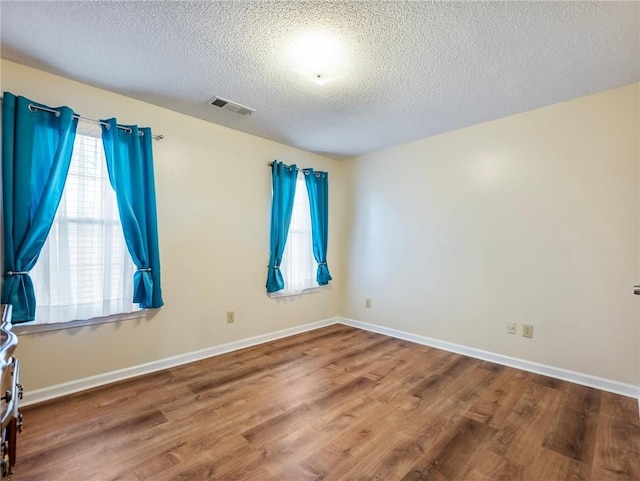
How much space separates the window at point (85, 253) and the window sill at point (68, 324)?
44 mm

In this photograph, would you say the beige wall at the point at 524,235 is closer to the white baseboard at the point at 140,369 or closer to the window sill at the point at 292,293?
the window sill at the point at 292,293

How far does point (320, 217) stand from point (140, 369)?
2581 millimetres

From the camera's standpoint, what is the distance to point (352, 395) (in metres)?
2.34

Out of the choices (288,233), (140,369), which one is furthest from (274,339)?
(140,369)

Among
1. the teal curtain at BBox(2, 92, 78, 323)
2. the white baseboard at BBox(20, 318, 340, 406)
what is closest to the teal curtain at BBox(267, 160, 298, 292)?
the white baseboard at BBox(20, 318, 340, 406)

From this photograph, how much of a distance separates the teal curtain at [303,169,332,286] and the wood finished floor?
1528 millimetres

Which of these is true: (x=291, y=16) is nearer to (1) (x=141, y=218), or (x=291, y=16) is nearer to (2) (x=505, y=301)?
(1) (x=141, y=218)

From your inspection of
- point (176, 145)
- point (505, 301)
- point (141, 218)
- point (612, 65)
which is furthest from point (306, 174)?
point (612, 65)

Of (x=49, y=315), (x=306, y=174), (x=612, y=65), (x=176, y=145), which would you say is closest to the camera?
(x=612, y=65)

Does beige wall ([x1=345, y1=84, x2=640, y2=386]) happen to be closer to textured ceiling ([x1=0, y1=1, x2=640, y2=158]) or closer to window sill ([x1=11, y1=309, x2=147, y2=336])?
textured ceiling ([x1=0, y1=1, x2=640, y2=158])

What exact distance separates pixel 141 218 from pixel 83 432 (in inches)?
60.3

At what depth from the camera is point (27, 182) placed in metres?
2.08

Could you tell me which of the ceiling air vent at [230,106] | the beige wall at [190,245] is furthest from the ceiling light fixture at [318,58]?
the beige wall at [190,245]

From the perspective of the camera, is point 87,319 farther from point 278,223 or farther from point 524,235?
point 524,235
